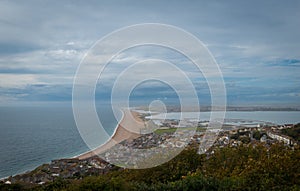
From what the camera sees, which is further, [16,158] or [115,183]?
[16,158]

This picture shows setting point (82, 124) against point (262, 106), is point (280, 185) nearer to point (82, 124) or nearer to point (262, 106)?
point (82, 124)

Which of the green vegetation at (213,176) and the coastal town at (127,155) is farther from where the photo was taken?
the coastal town at (127,155)

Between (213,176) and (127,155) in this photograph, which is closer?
(213,176)

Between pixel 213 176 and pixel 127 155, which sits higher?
pixel 213 176

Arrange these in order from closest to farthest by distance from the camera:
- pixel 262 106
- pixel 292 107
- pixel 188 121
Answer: pixel 188 121, pixel 292 107, pixel 262 106

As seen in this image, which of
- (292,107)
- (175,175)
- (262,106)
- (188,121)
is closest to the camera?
(175,175)

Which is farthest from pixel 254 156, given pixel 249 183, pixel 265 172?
pixel 249 183

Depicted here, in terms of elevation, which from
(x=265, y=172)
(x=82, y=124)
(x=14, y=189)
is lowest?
(x=14, y=189)

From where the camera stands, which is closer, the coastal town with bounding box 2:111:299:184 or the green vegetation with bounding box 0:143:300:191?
the green vegetation with bounding box 0:143:300:191
